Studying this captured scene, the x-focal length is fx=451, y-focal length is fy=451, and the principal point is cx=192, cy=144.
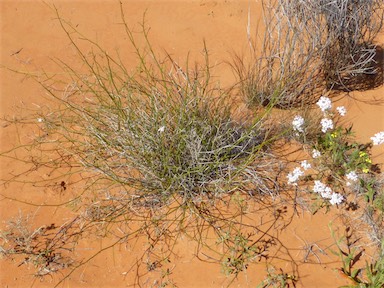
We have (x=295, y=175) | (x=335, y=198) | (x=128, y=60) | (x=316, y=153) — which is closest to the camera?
(x=335, y=198)

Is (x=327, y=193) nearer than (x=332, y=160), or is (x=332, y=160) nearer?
(x=327, y=193)

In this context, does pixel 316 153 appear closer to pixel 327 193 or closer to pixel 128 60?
pixel 327 193

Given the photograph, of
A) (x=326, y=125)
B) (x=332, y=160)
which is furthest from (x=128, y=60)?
(x=332, y=160)

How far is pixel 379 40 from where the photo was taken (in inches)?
160

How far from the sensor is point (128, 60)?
155 inches

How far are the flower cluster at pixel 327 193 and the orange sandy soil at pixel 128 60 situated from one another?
0.21 meters

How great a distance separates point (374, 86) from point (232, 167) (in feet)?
5.18

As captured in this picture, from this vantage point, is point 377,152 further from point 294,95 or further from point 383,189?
point 294,95

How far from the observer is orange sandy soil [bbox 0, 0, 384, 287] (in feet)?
9.61

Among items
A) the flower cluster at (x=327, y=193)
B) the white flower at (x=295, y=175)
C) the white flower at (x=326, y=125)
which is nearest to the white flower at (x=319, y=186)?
the flower cluster at (x=327, y=193)

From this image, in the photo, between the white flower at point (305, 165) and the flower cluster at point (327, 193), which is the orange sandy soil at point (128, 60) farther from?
the white flower at point (305, 165)

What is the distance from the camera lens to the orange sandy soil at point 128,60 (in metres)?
2.93

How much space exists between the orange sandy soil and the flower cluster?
0.70ft

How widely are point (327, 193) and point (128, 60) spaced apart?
204cm
